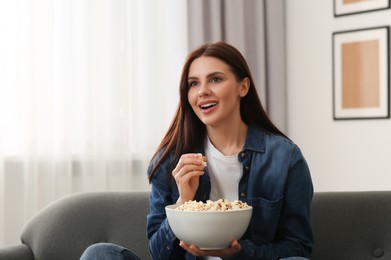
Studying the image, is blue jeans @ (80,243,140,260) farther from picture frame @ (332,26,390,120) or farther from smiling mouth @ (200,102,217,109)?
picture frame @ (332,26,390,120)

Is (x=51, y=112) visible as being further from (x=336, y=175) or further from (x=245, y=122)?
(x=336, y=175)

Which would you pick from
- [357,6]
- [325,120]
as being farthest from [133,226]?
[357,6]

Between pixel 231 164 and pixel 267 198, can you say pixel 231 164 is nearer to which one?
pixel 231 164

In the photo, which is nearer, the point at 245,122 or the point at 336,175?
the point at 245,122

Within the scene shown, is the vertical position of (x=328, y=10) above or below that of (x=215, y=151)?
above

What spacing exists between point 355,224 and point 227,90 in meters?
0.65

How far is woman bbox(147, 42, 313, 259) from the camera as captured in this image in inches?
83.0

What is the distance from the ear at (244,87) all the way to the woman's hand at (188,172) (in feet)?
A: 1.08

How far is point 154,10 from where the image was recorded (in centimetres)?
376

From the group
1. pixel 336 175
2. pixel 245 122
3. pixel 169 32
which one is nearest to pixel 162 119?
pixel 169 32

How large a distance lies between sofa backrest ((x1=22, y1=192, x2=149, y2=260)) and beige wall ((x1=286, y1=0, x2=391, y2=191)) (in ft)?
5.97

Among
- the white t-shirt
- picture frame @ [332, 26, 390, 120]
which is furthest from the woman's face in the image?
picture frame @ [332, 26, 390, 120]

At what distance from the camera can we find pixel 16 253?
7.63 feet

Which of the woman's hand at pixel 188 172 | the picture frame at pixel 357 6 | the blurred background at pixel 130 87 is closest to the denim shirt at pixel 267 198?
the woman's hand at pixel 188 172
